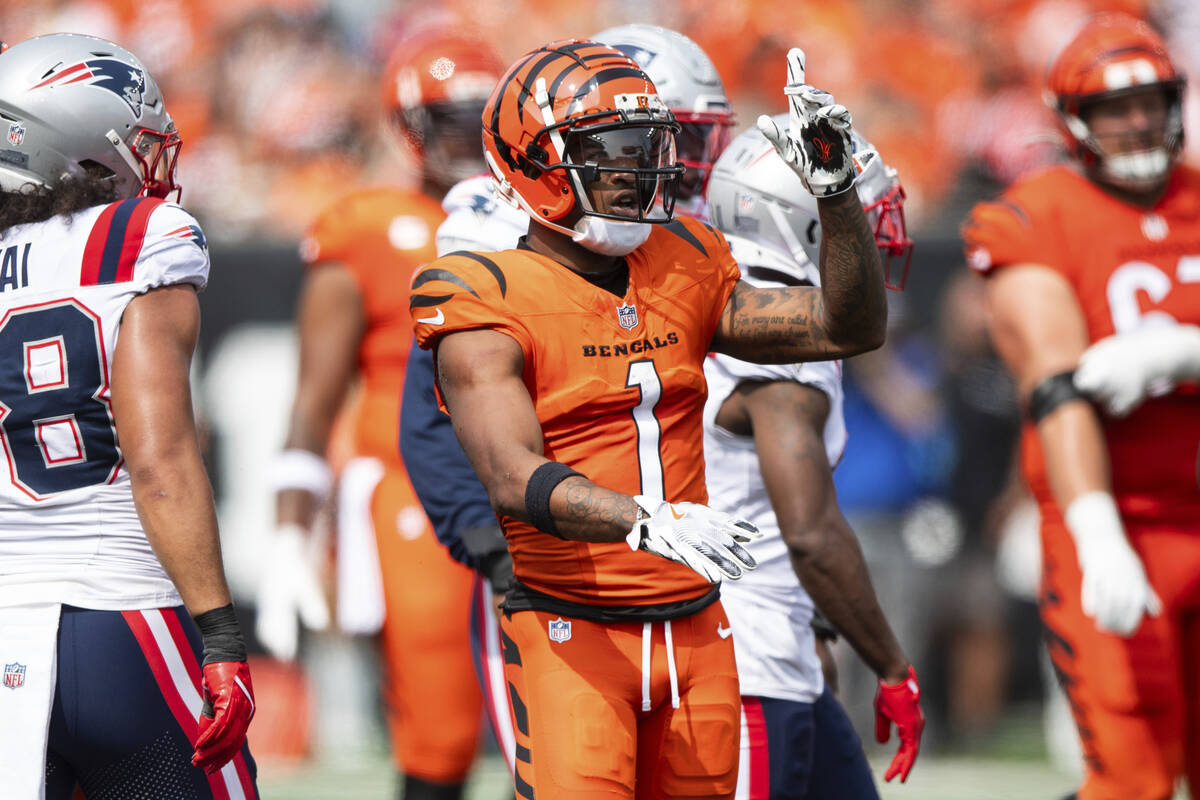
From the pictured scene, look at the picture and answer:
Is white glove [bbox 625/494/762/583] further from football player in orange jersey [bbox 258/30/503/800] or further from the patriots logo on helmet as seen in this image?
football player in orange jersey [bbox 258/30/503/800]

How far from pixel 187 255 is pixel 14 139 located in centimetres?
45

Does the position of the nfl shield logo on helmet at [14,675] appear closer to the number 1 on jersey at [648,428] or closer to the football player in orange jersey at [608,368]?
the football player in orange jersey at [608,368]

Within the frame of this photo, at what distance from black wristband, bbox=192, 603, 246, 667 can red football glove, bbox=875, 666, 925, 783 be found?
1445 mm

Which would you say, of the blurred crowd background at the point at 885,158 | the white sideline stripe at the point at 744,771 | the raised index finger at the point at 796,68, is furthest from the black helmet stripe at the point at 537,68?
the blurred crowd background at the point at 885,158

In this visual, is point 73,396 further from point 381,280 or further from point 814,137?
point 381,280

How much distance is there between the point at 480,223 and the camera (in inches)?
147

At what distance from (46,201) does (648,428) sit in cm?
120

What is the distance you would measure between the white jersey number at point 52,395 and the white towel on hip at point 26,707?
27 centimetres

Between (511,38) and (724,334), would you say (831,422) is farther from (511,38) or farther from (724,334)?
(511,38)

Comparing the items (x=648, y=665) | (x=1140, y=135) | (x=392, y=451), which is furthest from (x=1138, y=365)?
(x=392, y=451)

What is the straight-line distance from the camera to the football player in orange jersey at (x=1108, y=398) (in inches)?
167

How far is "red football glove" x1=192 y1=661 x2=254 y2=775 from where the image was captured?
284cm

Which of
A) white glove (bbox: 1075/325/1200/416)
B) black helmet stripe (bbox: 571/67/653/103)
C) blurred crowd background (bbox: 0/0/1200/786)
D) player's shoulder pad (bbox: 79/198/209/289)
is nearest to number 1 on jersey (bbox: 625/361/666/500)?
black helmet stripe (bbox: 571/67/653/103)

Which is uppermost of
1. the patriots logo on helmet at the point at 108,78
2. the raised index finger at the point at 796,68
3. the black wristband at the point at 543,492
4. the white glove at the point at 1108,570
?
the patriots logo on helmet at the point at 108,78
